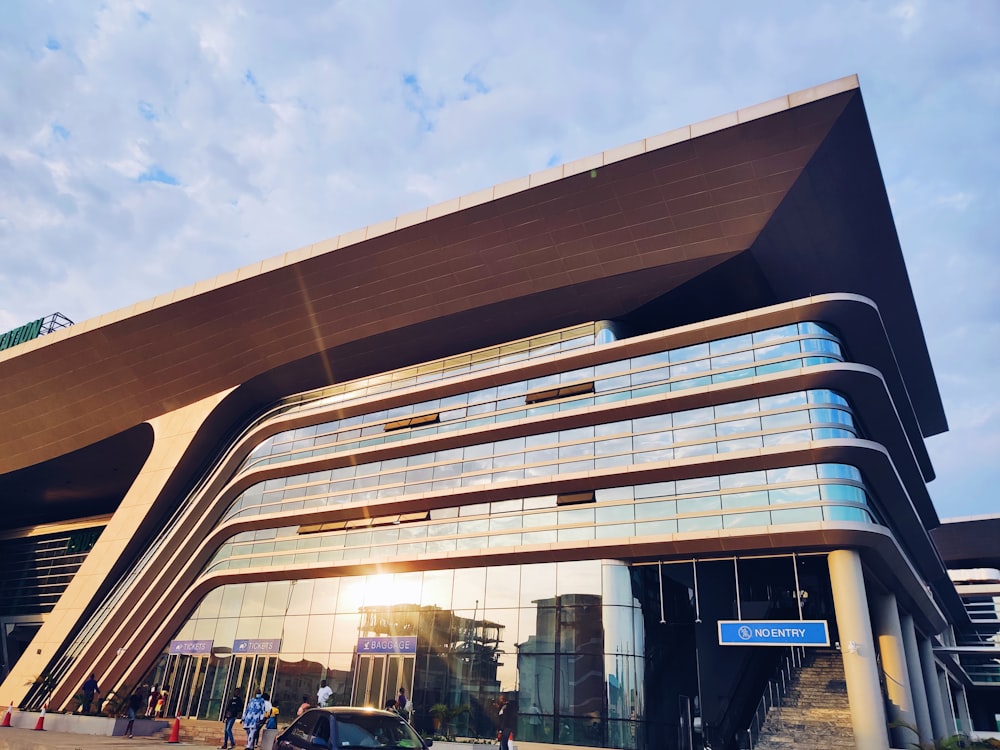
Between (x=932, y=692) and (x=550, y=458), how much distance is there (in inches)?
953

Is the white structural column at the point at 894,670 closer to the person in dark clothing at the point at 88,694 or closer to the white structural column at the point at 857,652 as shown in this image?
the white structural column at the point at 857,652

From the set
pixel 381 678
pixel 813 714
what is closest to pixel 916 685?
pixel 813 714

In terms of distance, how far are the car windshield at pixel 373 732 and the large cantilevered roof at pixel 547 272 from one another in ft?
71.7

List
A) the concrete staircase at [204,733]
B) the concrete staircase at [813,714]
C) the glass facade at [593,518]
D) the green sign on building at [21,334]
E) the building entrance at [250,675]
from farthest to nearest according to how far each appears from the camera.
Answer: the green sign on building at [21,334], the building entrance at [250,675], the concrete staircase at [204,733], the concrete staircase at [813,714], the glass facade at [593,518]

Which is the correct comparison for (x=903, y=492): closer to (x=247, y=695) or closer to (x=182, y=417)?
(x=247, y=695)

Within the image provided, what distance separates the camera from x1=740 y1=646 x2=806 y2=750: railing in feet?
84.8

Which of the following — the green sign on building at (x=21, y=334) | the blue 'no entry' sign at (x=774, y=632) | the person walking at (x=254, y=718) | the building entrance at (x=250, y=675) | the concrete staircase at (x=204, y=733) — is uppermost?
the green sign on building at (x=21, y=334)

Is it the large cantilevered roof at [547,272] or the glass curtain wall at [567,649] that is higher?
the large cantilevered roof at [547,272]

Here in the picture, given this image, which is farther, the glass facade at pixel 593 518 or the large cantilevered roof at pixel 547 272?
the large cantilevered roof at pixel 547 272

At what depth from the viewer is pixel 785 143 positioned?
82.3ft

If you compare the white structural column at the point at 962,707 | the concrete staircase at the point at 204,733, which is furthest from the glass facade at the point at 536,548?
the white structural column at the point at 962,707

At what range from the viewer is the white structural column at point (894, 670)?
2395 cm

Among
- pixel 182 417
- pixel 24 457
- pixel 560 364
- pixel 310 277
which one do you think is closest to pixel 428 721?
pixel 560 364

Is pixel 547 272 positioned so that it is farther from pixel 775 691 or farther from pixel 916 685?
pixel 916 685
